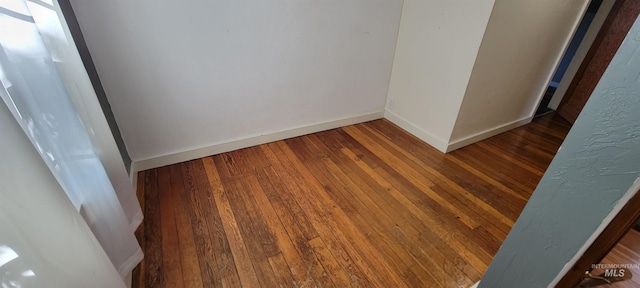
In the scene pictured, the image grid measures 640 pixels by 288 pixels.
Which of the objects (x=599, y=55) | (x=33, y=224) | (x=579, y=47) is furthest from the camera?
(x=579, y=47)

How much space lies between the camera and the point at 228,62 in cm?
180

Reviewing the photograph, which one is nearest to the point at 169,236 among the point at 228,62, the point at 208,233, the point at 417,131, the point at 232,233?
the point at 208,233

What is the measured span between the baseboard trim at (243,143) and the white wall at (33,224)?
120cm

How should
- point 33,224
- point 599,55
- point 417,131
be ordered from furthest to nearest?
1. point 599,55
2. point 417,131
3. point 33,224

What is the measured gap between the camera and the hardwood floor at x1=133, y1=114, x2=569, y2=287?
A: 1.24 m

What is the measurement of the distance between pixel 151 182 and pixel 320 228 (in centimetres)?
122

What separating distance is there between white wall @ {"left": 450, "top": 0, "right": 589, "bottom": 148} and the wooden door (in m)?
0.55

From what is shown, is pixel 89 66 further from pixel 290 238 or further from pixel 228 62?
pixel 290 238

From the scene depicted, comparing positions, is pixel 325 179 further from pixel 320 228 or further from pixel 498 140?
pixel 498 140

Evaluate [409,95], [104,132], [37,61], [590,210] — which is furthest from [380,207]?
[37,61]

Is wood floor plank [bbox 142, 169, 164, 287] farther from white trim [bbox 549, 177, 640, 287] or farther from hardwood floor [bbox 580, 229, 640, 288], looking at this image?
hardwood floor [bbox 580, 229, 640, 288]

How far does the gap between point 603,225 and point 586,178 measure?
0.13m

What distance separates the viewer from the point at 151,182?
1.75 metres

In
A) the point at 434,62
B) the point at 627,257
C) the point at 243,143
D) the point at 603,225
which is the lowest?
the point at 243,143
